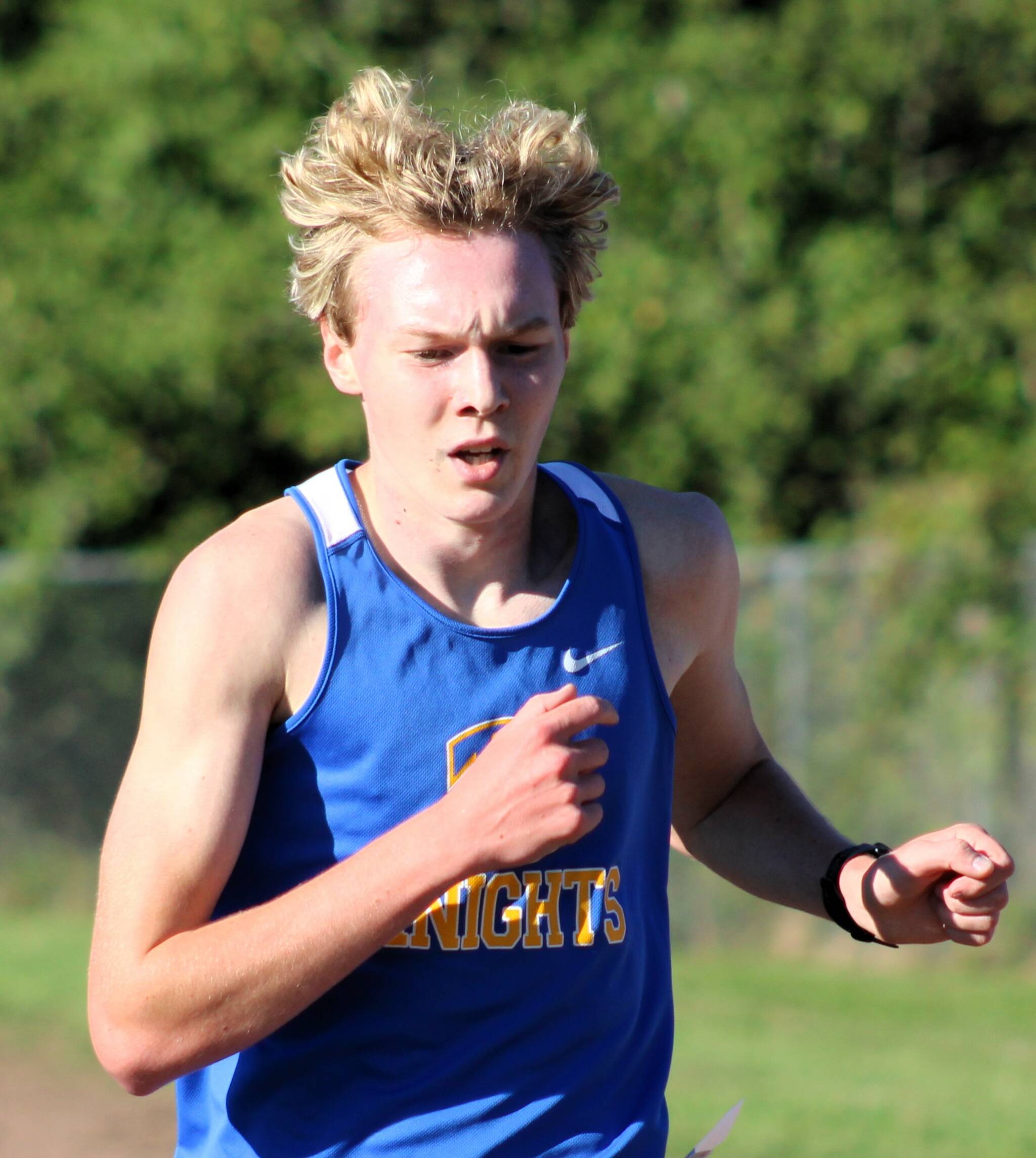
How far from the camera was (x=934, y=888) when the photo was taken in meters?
2.19

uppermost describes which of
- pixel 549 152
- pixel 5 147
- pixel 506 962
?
pixel 5 147

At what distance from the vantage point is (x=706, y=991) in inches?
299

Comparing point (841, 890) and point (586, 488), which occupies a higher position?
point (586, 488)

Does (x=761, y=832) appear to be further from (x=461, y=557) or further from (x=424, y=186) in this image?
(x=424, y=186)

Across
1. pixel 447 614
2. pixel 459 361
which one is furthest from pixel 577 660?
pixel 459 361

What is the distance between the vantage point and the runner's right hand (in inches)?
69.1

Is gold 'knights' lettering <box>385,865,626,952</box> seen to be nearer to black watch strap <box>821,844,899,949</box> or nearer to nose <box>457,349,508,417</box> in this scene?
black watch strap <box>821,844,899,949</box>

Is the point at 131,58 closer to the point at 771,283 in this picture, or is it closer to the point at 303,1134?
the point at 771,283

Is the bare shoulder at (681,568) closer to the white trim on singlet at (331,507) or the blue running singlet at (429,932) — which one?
the blue running singlet at (429,932)

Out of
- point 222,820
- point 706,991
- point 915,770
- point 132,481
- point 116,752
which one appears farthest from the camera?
point 132,481

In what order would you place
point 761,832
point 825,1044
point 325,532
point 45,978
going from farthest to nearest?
point 45,978
point 825,1044
point 761,832
point 325,532

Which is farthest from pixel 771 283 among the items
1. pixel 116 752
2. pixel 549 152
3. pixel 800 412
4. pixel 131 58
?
pixel 549 152

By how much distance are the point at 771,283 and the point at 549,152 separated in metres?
8.38

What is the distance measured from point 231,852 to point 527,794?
0.36 meters
